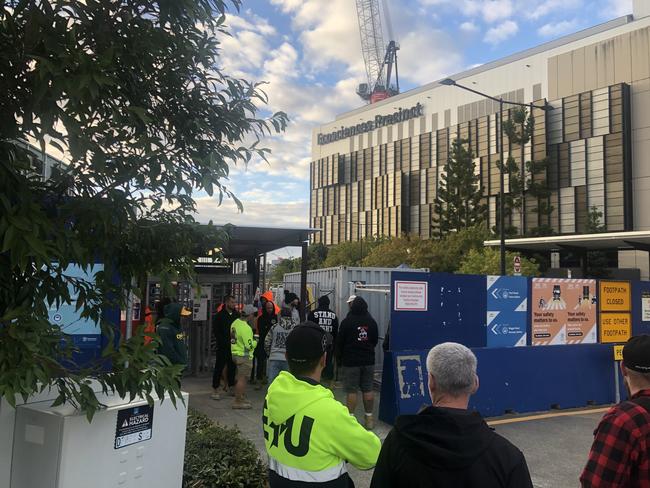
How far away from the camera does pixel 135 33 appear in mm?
2547

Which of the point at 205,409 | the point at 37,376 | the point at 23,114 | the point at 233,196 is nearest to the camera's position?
the point at 37,376

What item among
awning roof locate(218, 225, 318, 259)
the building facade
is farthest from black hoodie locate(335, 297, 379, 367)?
the building facade

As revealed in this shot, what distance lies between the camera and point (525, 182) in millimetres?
50094

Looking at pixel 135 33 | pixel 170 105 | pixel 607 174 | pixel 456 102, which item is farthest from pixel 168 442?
pixel 456 102

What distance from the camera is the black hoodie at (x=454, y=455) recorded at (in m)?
1.93

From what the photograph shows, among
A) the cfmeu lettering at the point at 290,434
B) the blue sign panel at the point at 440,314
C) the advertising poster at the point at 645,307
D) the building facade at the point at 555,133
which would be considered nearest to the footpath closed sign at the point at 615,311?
the advertising poster at the point at 645,307

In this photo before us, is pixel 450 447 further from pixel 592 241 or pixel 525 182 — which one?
pixel 525 182

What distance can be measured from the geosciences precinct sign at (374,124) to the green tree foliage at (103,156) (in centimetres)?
6963

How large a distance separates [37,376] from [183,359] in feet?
18.2

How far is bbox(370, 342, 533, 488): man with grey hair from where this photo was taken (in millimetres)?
1932

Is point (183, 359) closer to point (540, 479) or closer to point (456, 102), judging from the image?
point (540, 479)

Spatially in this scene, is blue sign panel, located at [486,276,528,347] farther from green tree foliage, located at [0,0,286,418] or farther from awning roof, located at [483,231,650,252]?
awning roof, located at [483,231,650,252]

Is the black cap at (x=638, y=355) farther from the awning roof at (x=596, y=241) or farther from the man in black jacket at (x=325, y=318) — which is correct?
the awning roof at (x=596, y=241)

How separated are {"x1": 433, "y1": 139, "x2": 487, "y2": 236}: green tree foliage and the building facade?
7.59ft
